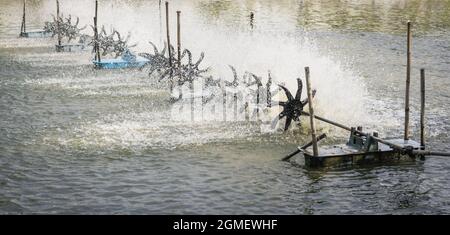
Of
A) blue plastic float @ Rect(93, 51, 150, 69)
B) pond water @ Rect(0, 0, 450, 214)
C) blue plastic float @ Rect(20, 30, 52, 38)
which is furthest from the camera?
blue plastic float @ Rect(20, 30, 52, 38)

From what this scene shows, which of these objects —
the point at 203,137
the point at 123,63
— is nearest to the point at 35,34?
the point at 123,63

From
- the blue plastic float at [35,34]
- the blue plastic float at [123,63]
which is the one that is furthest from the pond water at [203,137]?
the blue plastic float at [35,34]

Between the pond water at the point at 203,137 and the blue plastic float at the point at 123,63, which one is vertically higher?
the blue plastic float at the point at 123,63

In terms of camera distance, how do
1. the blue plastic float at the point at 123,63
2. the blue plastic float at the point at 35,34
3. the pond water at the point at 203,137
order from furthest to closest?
1. the blue plastic float at the point at 35,34
2. the blue plastic float at the point at 123,63
3. the pond water at the point at 203,137

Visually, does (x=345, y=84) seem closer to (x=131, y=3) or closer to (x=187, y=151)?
(x=187, y=151)

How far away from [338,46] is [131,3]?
180 ft

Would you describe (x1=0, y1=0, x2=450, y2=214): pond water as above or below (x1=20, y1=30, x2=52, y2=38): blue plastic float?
below

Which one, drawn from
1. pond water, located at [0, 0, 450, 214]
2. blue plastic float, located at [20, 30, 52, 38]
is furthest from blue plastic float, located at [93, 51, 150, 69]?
blue plastic float, located at [20, 30, 52, 38]

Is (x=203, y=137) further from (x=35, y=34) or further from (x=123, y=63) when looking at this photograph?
(x=35, y=34)

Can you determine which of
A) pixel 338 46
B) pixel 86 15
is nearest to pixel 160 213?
pixel 338 46

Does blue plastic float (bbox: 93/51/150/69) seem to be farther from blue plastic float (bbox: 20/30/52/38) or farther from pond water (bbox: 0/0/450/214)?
blue plastic float (bbox: 20/30/52/38)

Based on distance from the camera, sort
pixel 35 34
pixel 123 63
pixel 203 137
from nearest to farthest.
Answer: pixel 203 137
pixel 123 63
pixel 35 34

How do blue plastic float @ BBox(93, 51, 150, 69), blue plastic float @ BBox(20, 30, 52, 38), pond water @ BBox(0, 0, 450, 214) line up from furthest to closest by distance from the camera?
1. blue plastic float @ BBox(20, 30, 52, 38)
2. blue plastic float @ BBox(93, 51, 150, 69)
3. pond water @ BBox(0, 0, 450, 214)

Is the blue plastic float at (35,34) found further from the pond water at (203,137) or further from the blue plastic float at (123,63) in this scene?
the blue plastic float at (123,63)
